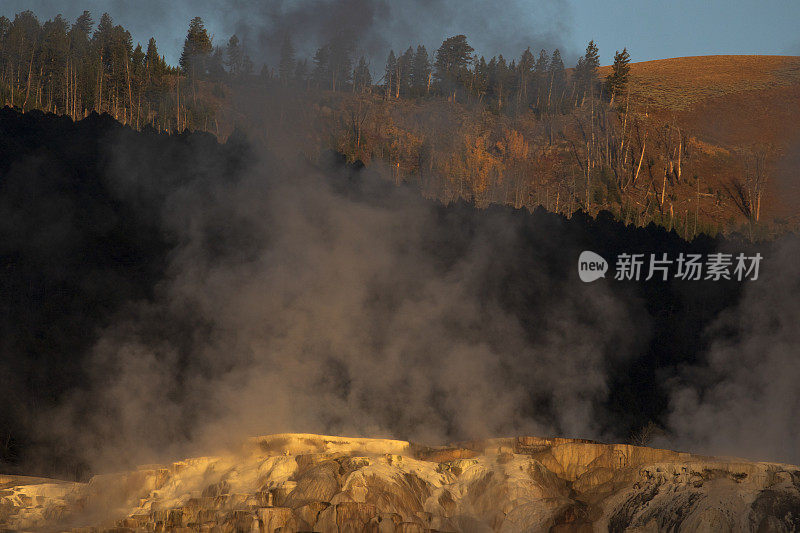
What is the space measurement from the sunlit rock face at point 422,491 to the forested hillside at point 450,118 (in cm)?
907

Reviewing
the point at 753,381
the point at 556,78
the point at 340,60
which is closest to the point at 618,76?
the point at 556,78

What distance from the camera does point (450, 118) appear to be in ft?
103

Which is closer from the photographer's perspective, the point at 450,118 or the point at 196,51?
the point at 196,51

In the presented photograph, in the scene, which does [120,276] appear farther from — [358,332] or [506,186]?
[506,186]

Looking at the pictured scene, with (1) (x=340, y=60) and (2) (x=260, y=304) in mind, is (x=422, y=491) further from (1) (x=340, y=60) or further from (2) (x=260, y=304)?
(1) (x=340, y=60)

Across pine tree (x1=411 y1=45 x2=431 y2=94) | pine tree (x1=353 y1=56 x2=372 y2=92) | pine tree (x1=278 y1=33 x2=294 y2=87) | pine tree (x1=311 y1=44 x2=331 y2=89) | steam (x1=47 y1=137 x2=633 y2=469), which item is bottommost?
steam (x1=47 y1=137 x2=633 y2=469)

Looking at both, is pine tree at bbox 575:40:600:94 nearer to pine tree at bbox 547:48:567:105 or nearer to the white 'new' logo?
pine tree at bbox 547:48:567:105

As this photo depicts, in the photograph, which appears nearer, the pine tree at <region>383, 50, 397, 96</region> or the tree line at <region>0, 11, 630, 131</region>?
the tree line at <region>0, 11, 630, 131</region>

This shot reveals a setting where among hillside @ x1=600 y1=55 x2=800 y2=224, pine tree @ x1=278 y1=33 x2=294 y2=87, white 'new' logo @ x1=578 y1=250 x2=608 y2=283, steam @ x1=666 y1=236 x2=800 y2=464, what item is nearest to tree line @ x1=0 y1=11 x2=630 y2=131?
pine tree @ x1=278 y1=33 x2=294 y2=87

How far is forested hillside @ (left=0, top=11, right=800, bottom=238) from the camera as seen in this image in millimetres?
21078

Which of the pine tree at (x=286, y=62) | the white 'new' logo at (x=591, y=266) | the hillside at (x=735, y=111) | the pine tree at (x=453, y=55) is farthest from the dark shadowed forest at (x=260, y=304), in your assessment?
the pine tree at (x=453, y=55)

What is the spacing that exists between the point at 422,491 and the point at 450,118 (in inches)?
985

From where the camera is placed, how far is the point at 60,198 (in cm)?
1354

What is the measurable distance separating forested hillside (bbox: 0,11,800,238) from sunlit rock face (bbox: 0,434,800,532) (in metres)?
9.07
